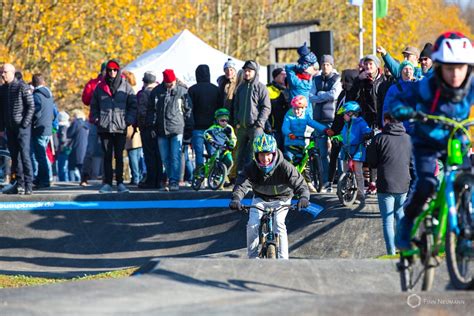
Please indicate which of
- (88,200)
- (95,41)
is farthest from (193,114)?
(95,41)

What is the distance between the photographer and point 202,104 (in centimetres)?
1855

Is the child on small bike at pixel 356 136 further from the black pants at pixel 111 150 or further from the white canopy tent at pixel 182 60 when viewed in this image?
the white canopy tent at pixel 182 60

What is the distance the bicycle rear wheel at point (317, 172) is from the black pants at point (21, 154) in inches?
193

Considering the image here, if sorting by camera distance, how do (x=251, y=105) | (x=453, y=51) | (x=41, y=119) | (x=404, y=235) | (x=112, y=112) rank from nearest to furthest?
(x=453, y=51) → (x=404, y=235) → (x=251, y=105) → (x=112, y=112) → (x=41, y=119)

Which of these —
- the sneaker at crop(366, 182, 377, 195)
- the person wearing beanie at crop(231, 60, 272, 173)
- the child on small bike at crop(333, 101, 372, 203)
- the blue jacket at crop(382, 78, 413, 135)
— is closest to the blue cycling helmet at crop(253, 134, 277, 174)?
the blue jacket at crop(382, 78, 413, 135)

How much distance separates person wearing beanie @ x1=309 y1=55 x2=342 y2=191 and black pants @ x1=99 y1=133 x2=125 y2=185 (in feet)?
11.6

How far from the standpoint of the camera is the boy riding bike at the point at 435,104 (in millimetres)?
8297

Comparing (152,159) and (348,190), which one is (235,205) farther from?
(152,159)

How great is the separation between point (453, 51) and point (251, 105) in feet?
30.1

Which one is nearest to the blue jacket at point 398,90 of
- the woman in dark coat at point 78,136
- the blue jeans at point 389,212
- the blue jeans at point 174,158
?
the blue jeans at point 389,212

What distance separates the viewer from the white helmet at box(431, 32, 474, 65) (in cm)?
825

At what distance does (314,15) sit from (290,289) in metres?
41.5

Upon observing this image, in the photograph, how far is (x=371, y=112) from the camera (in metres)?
15.7

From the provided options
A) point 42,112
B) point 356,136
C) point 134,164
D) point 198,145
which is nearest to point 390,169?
point 356,136
